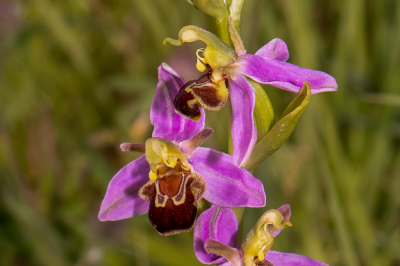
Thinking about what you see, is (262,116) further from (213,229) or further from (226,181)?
(213,229)

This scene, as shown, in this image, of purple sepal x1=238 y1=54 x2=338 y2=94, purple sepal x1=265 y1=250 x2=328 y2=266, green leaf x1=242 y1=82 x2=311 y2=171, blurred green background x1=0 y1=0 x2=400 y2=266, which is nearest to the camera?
green leaf x1=242 y1=82 x2=311 y2=171

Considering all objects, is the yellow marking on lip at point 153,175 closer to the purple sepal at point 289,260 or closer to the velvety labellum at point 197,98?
the velvety labellum at point 197,98

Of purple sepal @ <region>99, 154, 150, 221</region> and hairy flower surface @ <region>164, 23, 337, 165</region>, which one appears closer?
hairy flower surface @ <region>164, 23, 337, 165</region>

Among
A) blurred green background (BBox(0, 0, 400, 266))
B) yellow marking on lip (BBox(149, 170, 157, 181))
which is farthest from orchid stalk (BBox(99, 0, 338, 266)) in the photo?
blurred green background (BBox(0, 0, 400, 266))

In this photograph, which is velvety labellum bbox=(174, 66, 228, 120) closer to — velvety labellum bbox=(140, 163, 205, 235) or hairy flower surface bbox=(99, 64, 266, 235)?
hairy flower surface bbox=(99, 64, 266, 235)

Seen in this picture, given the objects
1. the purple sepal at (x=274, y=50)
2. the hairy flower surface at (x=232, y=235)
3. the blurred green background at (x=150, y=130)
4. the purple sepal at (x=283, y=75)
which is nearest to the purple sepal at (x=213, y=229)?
the hairy flower surface at (x=232, y=235)

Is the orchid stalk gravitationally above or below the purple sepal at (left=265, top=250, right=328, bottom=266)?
above
